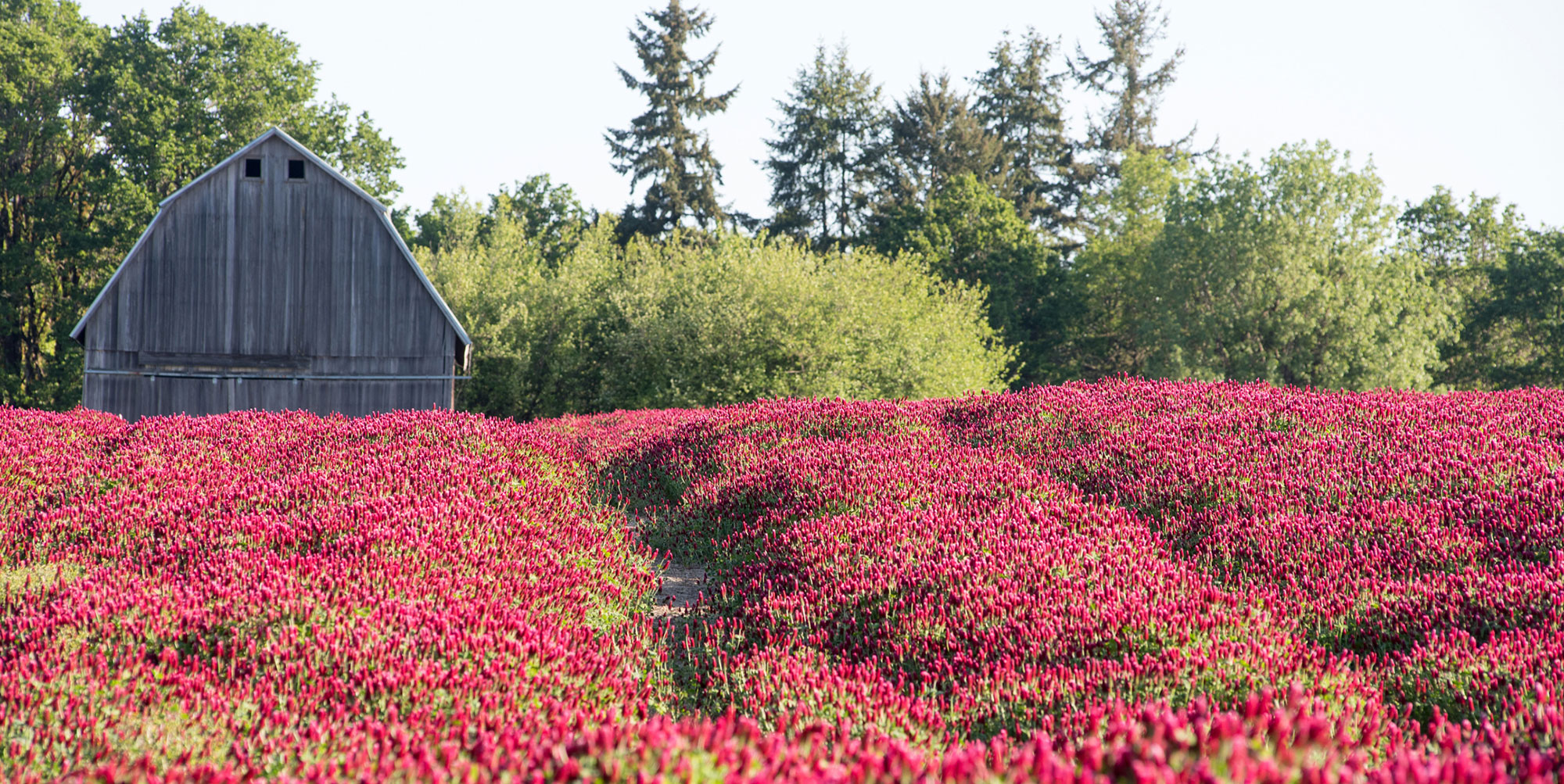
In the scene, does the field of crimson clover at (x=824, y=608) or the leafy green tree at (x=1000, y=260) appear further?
the leafy green tree at (x=1000, y=260)

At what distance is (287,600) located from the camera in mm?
4711

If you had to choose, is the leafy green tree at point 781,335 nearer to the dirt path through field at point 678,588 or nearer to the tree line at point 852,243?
the tree line at point 852,243

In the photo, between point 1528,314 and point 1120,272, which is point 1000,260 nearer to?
point 1120,272

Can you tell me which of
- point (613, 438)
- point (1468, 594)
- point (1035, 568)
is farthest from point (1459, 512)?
point (613, 438)

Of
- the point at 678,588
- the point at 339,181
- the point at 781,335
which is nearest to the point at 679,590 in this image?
the point at 678,588

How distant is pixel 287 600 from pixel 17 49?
132ft

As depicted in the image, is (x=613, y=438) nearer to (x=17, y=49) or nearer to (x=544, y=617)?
(x=544, y=617)

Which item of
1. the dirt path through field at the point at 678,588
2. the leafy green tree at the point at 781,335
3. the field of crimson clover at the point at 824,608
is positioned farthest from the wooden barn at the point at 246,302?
the dirt path through field at the point at 678,588

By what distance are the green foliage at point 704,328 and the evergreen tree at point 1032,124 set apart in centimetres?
1709

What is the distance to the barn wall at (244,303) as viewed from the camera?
2092 cm

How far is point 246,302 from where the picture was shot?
21.0m

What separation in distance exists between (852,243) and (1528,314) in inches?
Result: 1180

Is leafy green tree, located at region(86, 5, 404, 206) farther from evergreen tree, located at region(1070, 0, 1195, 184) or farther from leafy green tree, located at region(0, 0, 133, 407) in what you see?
evergreen tree, located at region(1070, 0, 1195, 184)

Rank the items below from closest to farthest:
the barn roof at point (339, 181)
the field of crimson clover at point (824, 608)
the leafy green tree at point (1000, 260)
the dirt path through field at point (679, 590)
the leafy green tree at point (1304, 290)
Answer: the field of crimson clover at point (824, 608)
the dirt path through field at point (679, 590)
the barn roof at point (339, 181)
the leafy green tree at point (1304, 290)
the leafy green tree at point (1000, 260)
